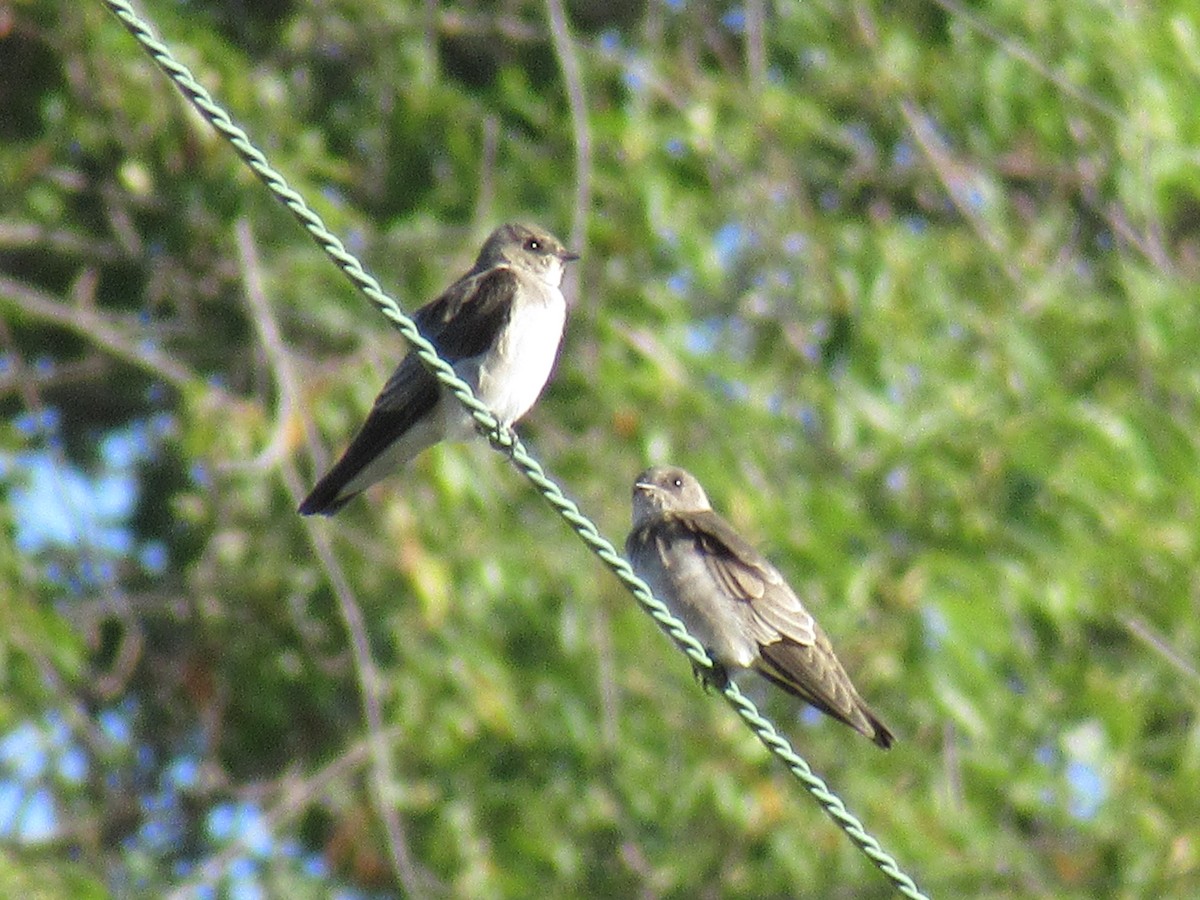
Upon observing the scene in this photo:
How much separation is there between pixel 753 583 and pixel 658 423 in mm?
1756

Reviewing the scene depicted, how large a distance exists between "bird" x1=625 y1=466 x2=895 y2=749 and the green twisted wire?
4.14 ft

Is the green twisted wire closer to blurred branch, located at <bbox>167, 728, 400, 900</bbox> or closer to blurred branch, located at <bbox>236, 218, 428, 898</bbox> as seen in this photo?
blurred branch, located at <bbox>236, 218, 428, 898</bbox>

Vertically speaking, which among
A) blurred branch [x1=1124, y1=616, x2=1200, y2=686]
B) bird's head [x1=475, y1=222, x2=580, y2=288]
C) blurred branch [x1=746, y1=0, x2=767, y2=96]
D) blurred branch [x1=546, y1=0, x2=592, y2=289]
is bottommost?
bird's head [x1=475, y1=222, x2=580, y2=288]

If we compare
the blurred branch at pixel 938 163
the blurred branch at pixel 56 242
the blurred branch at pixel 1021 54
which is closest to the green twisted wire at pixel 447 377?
the blurred branch at pixel 1021 54

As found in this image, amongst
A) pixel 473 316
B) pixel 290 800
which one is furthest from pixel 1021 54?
pixel 290 800

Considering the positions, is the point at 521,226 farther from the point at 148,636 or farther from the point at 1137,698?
the point at 148,636

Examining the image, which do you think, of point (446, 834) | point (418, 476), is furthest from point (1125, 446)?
point (446, 834)

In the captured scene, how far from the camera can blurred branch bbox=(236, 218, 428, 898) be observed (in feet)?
22.3

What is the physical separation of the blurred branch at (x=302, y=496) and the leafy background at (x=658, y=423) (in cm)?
2

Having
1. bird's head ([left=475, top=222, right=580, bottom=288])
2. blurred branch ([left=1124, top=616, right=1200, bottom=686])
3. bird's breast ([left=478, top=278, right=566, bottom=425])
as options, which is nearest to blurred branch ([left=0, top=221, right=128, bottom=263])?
bird's head ([left=475, top=222, right=580, bottom=288])

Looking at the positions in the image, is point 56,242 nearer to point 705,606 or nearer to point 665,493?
point 665,493

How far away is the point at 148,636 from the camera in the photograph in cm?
951

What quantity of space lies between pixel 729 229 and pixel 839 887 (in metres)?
2.32

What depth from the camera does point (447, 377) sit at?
3650mm
